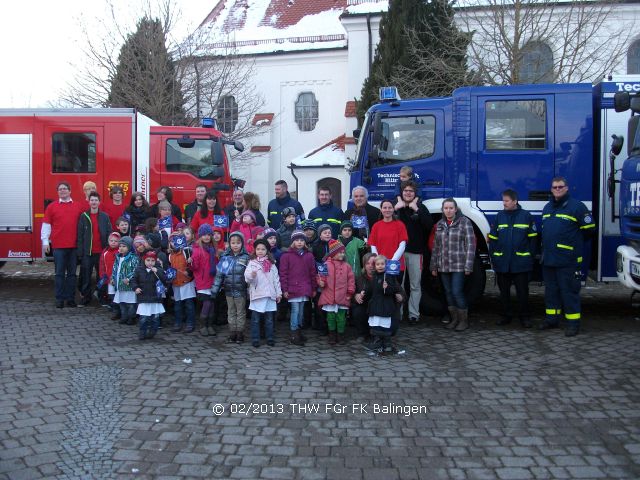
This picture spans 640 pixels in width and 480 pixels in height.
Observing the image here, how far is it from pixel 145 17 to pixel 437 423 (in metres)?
20.7

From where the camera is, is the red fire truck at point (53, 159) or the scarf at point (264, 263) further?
the red fire truck at point (53, 159)

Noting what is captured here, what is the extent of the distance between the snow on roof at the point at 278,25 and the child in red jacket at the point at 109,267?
21.3 metres

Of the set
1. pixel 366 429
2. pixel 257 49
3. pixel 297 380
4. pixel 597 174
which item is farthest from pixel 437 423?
pixel 257 49

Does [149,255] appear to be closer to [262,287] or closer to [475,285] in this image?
[262,287]

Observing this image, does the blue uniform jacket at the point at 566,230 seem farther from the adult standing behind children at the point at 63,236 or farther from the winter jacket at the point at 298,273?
the adult standing behind children at the point at 63,236

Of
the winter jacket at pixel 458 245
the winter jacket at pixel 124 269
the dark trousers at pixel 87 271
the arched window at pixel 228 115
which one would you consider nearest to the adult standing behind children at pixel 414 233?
the winter jacket at pixel 458 245

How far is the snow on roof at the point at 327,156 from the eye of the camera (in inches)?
1012

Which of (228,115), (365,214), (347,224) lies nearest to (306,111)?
(228,115)

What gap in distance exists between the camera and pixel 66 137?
33.6 feet

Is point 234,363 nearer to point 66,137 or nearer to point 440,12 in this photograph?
point 66,137

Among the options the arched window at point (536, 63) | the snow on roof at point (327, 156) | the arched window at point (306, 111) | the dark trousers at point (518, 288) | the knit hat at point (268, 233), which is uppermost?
the arched window at point (306, 111)

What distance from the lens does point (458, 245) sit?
7.68m

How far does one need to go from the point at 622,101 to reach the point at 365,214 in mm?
3441

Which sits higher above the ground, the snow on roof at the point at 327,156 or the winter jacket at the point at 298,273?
the snow on roof at the point at 327,156
